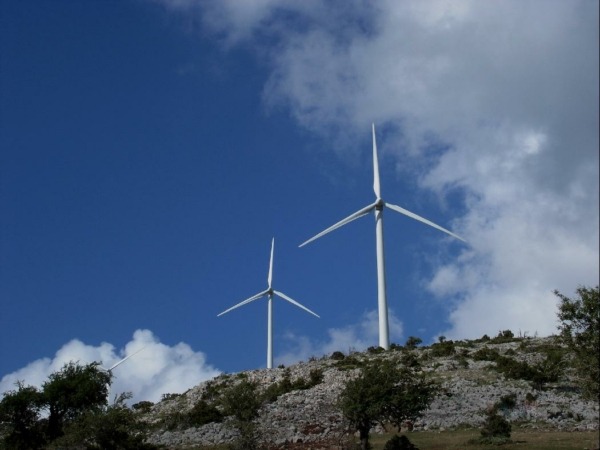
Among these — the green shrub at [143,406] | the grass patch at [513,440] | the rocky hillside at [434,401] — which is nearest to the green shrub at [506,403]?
the rocky hillside at [434,401]

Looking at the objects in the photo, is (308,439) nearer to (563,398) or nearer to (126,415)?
(126,415)

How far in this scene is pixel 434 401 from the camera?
250 feet

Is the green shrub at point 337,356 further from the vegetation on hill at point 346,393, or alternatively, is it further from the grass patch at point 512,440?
the grass patch at point 512,440

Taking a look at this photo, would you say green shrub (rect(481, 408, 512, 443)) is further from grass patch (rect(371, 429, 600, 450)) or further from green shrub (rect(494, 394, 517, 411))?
green shrub (rect(494, 394, 517, 411))

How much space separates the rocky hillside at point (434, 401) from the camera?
233ft

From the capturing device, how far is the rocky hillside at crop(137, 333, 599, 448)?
233 feet

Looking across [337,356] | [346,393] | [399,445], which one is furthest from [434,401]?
[337,356]

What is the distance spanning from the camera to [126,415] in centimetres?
6097

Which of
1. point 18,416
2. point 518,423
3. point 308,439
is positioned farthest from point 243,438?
point 18,416

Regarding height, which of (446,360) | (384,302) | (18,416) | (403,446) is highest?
(384,302)

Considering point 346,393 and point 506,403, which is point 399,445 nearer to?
point 346,393

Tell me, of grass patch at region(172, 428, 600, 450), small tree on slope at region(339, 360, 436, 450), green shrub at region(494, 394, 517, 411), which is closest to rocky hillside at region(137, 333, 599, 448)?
green shrub at region(494, 394, 517, 411)

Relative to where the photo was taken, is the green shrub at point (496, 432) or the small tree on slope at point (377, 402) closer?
the green shrub at point (496, 432)

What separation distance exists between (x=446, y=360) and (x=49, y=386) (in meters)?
45.3
